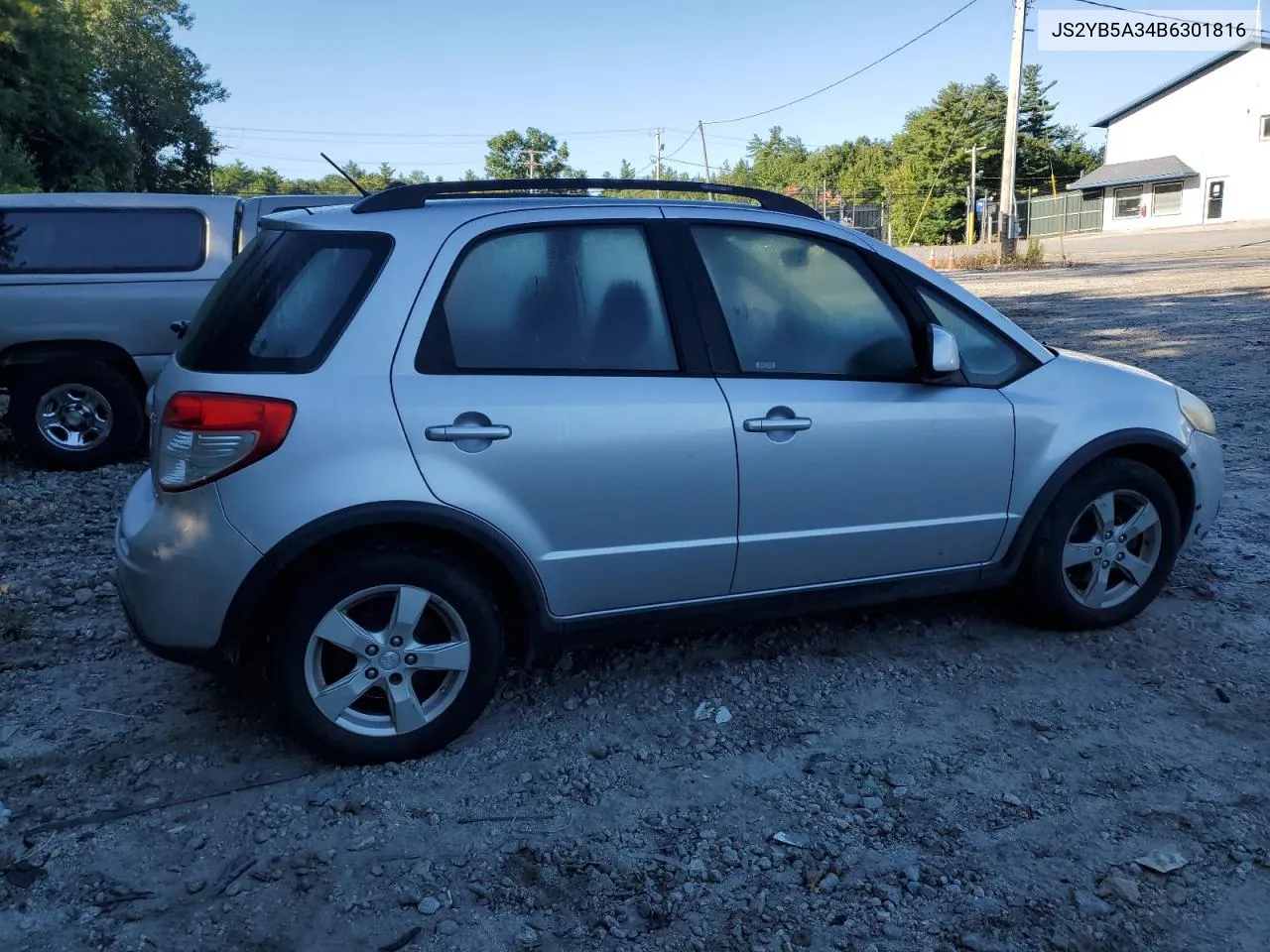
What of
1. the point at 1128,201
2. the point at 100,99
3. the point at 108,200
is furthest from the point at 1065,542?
the point at 1128,201

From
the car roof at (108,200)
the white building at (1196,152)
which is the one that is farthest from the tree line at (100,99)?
the white building at (1196,152)

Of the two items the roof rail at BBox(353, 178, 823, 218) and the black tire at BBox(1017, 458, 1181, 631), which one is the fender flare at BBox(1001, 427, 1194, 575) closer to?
the black tire at BBox(1017, 458, 1181, 631)

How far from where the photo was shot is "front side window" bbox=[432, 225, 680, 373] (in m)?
3.25

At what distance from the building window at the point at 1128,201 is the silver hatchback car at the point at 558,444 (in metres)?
58.1

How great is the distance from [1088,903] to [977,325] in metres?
2.18

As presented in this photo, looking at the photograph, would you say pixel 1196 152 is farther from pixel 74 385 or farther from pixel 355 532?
pixel 355 532

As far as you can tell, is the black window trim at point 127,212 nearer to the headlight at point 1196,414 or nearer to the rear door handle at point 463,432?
the rear door handle at point 463,432

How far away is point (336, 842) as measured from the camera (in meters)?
2.91

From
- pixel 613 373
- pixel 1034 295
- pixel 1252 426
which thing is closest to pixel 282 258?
pixel 613 373

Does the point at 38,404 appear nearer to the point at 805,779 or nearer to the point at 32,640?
the point at 32,640

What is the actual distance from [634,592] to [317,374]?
4.05 ft

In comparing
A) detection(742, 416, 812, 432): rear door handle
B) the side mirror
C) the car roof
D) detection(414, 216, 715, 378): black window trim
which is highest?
the car roof

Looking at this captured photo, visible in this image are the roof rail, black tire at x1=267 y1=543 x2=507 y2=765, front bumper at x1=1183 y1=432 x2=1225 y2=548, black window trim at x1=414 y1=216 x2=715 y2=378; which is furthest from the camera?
front bumper at x1=1183 y1=432 x2=1225 y2=548

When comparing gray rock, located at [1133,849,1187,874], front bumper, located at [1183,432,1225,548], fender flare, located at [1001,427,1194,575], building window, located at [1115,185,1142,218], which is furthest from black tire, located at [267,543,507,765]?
building window, located at [1115,185,1142,218]
